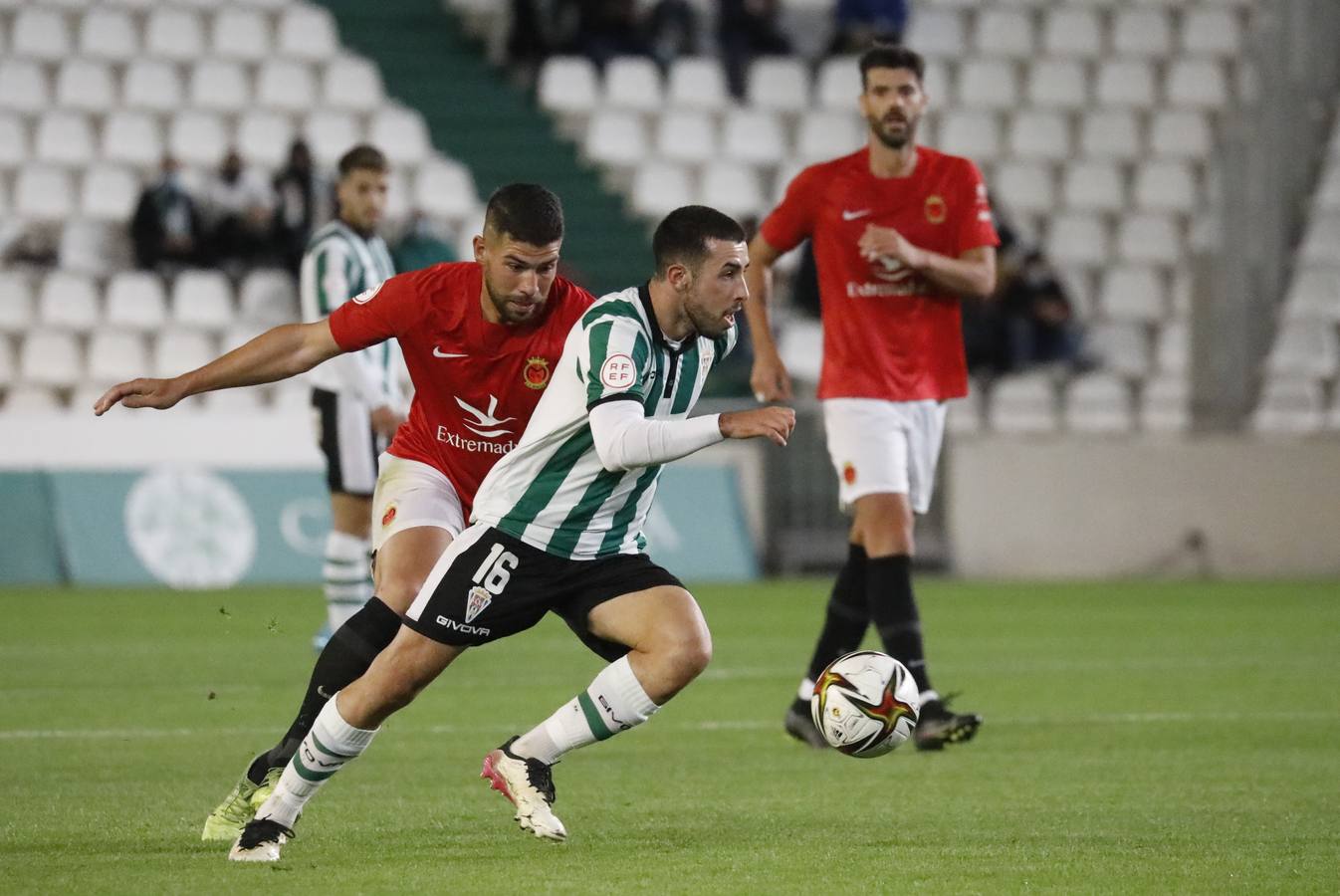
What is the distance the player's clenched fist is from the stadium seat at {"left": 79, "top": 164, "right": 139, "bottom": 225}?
43.1 ft

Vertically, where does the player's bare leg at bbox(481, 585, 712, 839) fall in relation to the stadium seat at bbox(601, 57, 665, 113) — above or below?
below

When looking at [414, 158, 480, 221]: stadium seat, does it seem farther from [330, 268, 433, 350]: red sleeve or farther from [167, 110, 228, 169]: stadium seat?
[330, 268, 433, 350]: red sleeve

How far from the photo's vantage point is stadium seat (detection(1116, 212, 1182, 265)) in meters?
19.4

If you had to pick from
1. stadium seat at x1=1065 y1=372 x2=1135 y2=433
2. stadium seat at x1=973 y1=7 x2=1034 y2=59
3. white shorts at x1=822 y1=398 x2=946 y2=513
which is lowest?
stadium seat at x1=1065 y1=372 x2=1135 y2=433

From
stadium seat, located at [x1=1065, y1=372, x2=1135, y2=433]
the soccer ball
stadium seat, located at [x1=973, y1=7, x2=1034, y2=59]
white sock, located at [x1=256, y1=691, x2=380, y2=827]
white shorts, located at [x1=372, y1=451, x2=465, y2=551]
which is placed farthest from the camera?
stadium seat, located at [x1=973, y1=7, x2=1034, y2=59]

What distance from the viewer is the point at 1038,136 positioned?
19.8 meters

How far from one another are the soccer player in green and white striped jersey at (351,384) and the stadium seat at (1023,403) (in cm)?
819

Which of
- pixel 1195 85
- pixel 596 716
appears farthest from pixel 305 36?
pixel 596 716

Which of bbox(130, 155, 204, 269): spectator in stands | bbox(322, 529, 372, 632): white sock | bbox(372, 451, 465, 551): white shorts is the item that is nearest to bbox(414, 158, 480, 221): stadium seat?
bbox(130, 155, 204, 269): spectator in stands

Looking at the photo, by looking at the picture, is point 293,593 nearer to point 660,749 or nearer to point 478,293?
point 660,749

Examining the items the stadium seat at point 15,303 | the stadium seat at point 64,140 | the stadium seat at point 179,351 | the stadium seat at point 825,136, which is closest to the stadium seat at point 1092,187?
the stadium seat at point 825,136

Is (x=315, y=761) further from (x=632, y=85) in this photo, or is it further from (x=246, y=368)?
(x=632, y=85)

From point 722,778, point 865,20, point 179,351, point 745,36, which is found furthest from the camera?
point 745,36

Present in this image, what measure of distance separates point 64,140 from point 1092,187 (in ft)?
30.4
